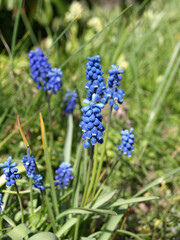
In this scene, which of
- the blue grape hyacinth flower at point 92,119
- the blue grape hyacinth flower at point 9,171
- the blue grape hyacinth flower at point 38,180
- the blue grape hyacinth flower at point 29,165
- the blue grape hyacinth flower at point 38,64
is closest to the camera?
the blue grape hyacinth flower at point 92,119

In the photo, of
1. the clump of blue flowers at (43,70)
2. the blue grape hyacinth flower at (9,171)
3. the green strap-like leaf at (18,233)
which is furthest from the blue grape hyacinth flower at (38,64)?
the green strap-like leaf at (18,233)

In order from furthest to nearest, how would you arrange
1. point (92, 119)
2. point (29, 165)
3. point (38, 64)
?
point (38, 64) → point (29, 165) → point (92, 119)

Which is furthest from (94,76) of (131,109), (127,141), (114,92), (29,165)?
(131,109)

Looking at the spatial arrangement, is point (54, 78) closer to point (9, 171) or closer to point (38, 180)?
point (38, 180)

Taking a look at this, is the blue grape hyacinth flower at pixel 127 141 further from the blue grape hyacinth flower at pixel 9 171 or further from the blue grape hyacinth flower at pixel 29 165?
the blue grape hyacinth flower at pixel 9 171

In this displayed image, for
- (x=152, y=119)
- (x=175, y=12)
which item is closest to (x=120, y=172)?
(x=152, y=119)

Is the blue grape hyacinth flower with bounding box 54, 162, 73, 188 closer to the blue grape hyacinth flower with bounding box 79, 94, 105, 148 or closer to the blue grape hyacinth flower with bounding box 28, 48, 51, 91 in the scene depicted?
the blue grape hyacinth flower with bounding box 79, 94, 105, 148

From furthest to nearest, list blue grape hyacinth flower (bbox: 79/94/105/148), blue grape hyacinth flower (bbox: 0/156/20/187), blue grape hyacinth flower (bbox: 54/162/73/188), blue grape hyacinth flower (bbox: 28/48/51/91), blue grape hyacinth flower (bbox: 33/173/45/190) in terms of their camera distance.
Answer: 1. blue grape hyacinth flower (bbox: 28/48/51/91)
2. blue grape hyacinth flower (bbox: 54/162/73/188)
3. blue grape hyacinth flower (bbox: 33/173/45/190)
4. blue grape hyacinth flower (bbox: 0/156/20/187)
5. blue grape hyacinth flower (bbox: 79/94/105/148)

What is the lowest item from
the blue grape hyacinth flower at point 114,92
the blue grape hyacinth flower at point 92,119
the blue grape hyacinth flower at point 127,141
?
the blue grape hyacinth flower at point 127,141

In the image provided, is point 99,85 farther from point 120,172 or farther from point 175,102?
point 175,102

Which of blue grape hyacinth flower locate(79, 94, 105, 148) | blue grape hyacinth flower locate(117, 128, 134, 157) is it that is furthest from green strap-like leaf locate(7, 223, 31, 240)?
blue grape hyacinth flower locate(117, 128, 134, 157)

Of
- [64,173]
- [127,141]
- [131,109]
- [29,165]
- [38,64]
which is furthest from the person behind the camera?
[131,109]
